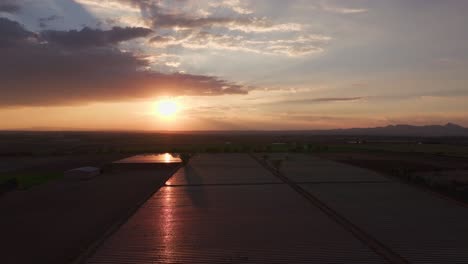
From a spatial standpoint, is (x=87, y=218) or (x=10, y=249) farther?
(x=87, y=218)

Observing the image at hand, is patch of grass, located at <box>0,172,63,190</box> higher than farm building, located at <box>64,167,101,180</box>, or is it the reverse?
farm building, located at <box>64,167,101,180</box>

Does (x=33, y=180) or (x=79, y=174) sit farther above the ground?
(x=79, y=174)

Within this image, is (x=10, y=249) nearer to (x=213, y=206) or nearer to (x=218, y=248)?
(x=218, y=248)

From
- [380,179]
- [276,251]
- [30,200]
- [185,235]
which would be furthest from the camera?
[380,179]

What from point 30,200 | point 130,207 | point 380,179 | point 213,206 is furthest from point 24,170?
point 380,179

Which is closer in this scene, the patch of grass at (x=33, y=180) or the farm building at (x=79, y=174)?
the patch of grass at (x=33, y=180)

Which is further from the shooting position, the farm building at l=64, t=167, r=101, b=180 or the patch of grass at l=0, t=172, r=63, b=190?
the farm building at l=64, t=167, r=101, b=180

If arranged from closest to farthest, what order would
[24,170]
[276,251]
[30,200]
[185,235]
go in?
[276,251], [185,235], [30,200], [24,170]

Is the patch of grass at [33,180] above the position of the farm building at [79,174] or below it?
below

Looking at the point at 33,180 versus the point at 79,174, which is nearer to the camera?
the point at 79,174

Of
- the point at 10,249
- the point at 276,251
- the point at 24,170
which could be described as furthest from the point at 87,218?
the point at 24,170
